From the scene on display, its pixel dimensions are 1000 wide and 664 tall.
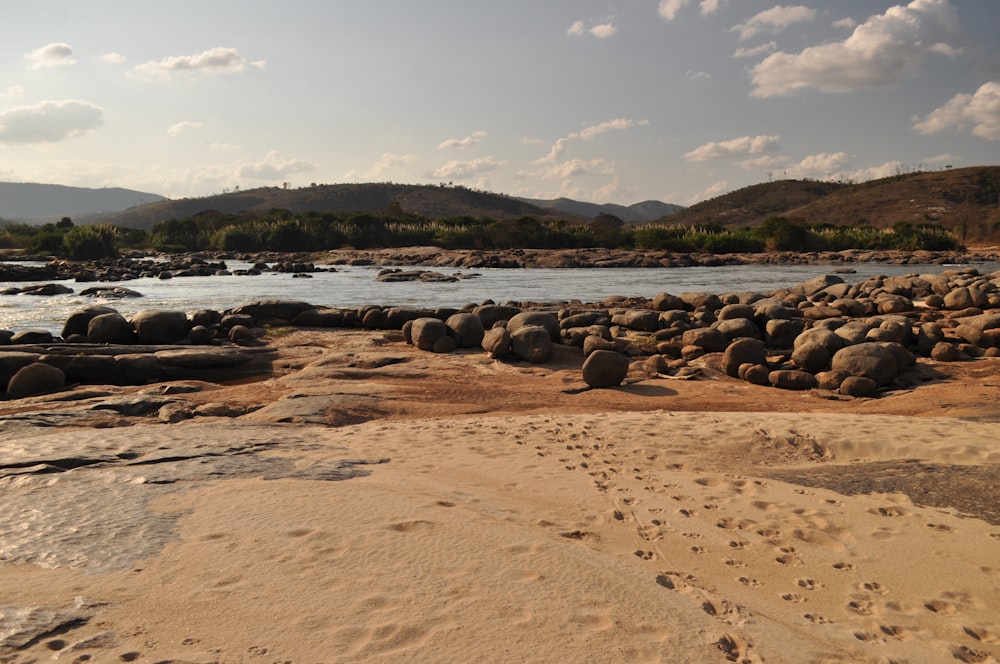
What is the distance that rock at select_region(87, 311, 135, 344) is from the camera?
13.8 metres

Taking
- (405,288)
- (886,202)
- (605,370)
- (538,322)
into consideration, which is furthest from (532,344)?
(886,202)

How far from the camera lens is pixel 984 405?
8688 mm

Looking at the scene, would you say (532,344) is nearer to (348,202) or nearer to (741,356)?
(741,356)

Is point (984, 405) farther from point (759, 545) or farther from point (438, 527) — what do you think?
point (438, 527)

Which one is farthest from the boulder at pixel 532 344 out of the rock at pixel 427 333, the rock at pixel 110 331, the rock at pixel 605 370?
the rock at pixel 110 331

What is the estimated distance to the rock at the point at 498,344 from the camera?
12.6m

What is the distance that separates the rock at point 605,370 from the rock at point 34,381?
8046 mm

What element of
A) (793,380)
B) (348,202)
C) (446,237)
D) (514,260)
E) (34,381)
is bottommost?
(793,380)

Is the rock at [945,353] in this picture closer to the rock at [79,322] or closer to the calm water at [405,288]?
the calm water at [405,288]

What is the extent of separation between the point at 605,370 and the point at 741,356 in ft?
8.53

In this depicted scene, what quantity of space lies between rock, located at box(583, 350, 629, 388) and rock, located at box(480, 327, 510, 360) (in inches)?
89.6

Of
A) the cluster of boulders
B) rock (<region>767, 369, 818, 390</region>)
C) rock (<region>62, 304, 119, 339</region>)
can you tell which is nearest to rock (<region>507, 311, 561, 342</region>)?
the cluster of boulders

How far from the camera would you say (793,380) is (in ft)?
34.8

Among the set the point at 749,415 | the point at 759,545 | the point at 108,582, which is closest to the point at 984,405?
the point at 749,415
